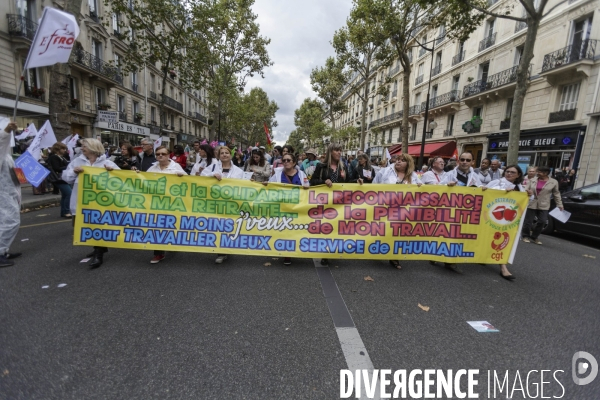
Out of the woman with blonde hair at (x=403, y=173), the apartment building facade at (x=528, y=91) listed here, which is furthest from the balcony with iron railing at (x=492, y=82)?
the woman with blonde hair at (x=403, y=173)

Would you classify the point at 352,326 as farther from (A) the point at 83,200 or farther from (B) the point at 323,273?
(A) the point at 83,200

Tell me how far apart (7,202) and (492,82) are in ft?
83.4

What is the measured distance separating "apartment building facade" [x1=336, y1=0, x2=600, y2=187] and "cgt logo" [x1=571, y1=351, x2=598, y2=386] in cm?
1683

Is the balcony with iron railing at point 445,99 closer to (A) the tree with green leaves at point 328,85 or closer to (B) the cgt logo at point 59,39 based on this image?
(A) the tree with green leaves at point 328,85

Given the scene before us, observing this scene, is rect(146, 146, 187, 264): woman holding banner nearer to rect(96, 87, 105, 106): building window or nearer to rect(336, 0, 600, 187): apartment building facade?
rect(336, 0, 600, 187): apartment building facade

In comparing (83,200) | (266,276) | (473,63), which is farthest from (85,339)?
(473,63)

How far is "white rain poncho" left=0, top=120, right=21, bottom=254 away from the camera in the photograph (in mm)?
3955

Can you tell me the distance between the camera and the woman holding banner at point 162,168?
4.22 meters

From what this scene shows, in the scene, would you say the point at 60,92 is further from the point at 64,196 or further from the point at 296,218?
the point at 296,218

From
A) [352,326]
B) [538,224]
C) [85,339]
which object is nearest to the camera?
[85,339]

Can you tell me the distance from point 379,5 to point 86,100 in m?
21.5

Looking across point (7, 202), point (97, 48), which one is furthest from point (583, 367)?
point (97, 48)

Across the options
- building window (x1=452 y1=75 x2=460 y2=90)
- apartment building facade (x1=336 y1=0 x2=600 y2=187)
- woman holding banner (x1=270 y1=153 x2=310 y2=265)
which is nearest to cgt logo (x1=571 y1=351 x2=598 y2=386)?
woman holding banner (x1=270 y1=153 x2=310 y2=265)

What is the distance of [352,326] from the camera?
2771 millimetres
